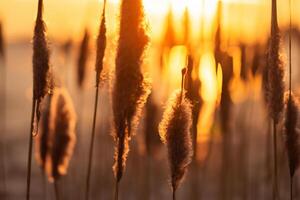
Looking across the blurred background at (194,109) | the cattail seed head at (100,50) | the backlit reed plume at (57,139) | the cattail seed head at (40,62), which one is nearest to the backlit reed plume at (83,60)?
the blurred background at (194,109)

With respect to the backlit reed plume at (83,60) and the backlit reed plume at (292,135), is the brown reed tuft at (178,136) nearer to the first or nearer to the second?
the backlit reed plume at (292,135)

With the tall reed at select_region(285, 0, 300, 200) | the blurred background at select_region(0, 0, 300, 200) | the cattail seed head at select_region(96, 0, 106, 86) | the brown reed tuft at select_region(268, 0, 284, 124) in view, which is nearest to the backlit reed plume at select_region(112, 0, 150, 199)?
the blurred background at select_region(0, 0, 300, 200)

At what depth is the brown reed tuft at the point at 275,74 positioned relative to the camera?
204 cm

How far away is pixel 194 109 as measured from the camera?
262cm

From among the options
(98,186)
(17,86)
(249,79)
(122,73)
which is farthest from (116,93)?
(17,86)

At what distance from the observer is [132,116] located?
6.46 feet

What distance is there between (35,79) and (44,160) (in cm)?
79

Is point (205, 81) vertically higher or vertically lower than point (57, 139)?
higher

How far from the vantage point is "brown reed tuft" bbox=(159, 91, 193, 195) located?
2.04 m

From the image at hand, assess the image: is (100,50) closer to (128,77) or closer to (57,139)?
(128,77)

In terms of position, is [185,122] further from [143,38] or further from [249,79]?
[249,79]

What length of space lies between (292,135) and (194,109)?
51 cm

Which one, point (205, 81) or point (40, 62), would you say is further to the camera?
point (205, 81)

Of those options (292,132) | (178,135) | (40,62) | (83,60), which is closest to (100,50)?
(40,62)
